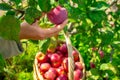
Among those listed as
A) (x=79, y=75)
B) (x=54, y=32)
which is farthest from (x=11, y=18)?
(x=79, y=75)

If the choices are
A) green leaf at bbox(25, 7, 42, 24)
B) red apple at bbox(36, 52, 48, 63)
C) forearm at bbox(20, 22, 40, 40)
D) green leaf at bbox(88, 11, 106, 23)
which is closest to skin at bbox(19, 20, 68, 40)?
forearm at bbox(20, 22, 40, 40)

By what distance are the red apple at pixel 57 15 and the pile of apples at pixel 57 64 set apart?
0.72m

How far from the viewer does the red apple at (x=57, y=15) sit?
1126mm

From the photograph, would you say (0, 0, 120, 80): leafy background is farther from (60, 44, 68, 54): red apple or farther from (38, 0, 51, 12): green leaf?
(60, 44, 68, 54): red apple

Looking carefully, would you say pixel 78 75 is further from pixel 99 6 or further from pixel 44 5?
pixel 44 5

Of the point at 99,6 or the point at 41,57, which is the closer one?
the point at 99,6

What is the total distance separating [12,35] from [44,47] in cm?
58

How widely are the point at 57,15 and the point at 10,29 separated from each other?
1.31 feet

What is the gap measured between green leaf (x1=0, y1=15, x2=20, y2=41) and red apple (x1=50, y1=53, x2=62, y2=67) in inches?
46.7

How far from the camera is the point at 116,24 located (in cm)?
178

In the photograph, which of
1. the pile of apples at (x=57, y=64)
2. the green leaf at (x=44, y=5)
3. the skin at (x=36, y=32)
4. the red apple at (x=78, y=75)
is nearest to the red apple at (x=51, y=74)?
the pile of apples at (x=57, y=64)

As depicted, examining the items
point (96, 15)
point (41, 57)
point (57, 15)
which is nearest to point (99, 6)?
point (96, 15)

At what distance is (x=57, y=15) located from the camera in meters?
1.15

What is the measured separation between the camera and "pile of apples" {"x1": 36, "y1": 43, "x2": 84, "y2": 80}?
196 centimetres
